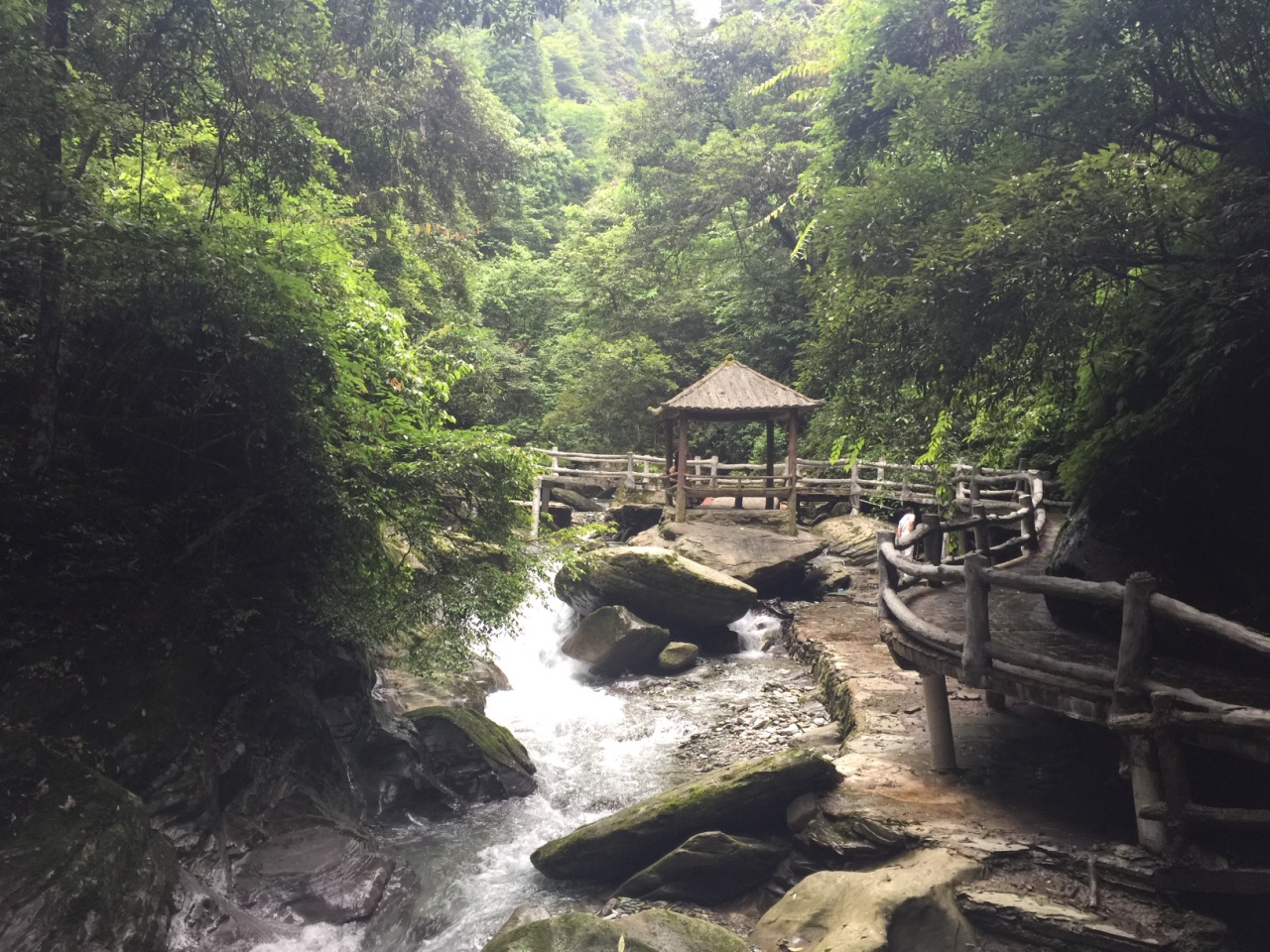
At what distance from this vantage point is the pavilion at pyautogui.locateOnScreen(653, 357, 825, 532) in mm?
16766

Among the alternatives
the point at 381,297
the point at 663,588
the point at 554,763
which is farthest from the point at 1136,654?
the point at 663,588

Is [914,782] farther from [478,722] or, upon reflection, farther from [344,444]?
[344,444]

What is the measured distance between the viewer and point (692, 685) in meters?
12.0

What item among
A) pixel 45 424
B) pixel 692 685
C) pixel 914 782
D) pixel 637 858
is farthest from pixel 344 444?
pixel 692 685

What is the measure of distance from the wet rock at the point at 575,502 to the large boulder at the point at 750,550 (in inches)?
302

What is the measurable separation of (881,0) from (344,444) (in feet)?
33.7

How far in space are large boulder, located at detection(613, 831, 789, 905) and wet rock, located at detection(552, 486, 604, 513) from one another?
1791cm

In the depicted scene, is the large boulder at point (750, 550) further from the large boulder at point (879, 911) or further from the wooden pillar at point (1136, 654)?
the wooden pillar at point (1136, 654)

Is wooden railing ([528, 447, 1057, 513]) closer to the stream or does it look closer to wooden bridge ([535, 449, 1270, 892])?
the stream

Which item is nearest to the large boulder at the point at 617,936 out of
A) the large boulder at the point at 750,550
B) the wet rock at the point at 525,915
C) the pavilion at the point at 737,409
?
the wet rock at the point at 525,915

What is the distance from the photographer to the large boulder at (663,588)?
13.1 metres

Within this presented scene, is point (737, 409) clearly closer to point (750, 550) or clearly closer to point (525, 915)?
point (750, 550)

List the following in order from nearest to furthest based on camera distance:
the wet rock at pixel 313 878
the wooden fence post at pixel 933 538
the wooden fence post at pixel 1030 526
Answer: the wet rock at pixel 313 878 < the wooden fence post at pixel 933 538 < the wooden fence post at pixel 1030 526

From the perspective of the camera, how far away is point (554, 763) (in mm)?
9633
